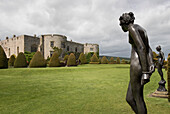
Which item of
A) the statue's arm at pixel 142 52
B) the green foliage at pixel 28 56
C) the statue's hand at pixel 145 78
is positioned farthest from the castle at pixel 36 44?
the statue's hand at pixel 145 78

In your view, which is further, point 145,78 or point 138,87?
point 138,87

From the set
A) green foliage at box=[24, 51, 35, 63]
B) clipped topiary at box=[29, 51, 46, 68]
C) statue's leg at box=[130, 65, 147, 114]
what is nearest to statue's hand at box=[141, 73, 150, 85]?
statue's leg at box=[130, 65, 147, 114]

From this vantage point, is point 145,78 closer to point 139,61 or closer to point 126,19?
point 139,61

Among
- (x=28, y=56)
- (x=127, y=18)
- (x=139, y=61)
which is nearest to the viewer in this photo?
(x=139, y=61)

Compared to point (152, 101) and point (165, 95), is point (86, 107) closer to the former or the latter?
point (152, 101)

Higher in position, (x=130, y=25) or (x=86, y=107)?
(x=130, y=25)

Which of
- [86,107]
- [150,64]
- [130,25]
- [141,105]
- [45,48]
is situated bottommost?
[86,107]

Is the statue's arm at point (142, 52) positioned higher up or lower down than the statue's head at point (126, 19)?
lower down

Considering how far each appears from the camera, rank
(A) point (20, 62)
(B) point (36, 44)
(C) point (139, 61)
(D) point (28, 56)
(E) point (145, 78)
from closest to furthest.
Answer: (E) point (145, 78), (C) point (139, 61), (A) point (20, 62), (D) point (28, 56), (B) point (36, 44)

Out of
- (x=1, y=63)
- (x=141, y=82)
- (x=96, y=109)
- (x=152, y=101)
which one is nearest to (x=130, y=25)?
(x=141, y=82)

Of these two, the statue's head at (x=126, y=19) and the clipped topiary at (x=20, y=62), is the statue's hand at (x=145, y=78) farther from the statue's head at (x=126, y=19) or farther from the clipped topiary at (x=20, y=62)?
the clipped topiary at (x=20, y=62)

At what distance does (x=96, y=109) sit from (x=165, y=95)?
2606mm

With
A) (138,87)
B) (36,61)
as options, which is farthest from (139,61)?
(36,61)

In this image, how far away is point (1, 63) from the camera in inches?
623
